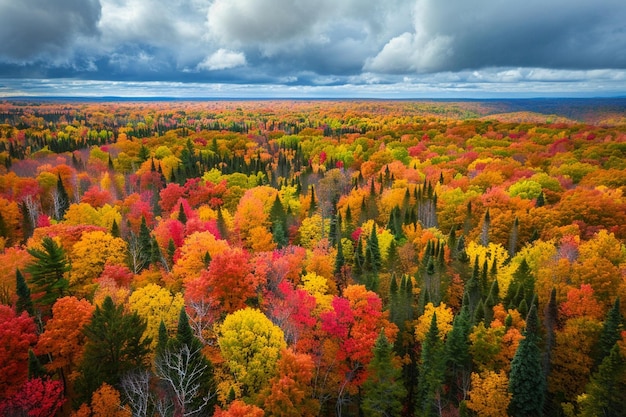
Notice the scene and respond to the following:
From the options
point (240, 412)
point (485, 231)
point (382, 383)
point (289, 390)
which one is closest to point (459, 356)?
point (382, 383)

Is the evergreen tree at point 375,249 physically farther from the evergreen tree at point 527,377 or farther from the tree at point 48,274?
the tree at point 48,274

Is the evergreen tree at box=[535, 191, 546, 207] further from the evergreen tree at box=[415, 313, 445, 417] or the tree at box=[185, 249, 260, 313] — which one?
the tree at box=[185, 249, 260, 313]

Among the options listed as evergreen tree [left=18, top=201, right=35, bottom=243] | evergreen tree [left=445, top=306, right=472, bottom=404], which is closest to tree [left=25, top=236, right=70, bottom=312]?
evergreen tree [left=18, top=201, right=35, bottom=243]

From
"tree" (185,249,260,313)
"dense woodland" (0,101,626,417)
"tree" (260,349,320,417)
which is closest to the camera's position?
"tree" (260,349,320,417)

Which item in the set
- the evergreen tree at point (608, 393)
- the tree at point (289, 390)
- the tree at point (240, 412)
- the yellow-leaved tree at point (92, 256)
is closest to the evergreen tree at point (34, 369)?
the tree at point (240, 412)

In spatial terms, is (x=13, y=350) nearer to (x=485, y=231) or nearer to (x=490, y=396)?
(x=490, y=396)

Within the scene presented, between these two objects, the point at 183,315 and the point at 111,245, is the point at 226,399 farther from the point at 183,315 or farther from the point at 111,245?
the point at 111,245
